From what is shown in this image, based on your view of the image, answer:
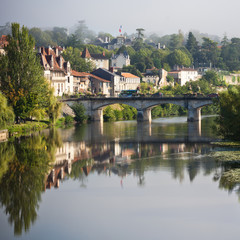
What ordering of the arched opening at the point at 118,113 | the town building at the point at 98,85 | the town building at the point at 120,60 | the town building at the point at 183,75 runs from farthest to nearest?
the town building at the point at 120,60
the town building at the point at 183,75
the town building at the point at 98,85
the arched opening at the point at 118,113

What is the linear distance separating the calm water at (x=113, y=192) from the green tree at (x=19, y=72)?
10896 mm

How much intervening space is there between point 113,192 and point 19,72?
123ft

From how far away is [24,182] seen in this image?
142 ft

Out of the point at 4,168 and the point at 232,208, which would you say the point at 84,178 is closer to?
the point at 4,168

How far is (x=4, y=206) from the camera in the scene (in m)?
37.1

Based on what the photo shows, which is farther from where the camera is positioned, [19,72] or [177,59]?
[177,59]

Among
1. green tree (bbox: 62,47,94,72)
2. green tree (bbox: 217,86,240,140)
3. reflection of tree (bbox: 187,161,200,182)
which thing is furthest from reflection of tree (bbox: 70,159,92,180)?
green tree (bbox: 62,47,94,72)

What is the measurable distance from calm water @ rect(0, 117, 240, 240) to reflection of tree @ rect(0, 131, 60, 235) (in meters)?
0.06

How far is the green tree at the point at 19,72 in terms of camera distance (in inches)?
2908

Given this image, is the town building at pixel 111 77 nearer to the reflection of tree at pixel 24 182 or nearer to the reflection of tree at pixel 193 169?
the reflection of tree at pixel 24 182

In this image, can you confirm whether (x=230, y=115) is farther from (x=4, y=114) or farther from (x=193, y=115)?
(x=193, y=115)

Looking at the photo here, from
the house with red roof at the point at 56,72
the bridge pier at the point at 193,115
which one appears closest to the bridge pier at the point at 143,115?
the bridge pier at the point at 193,115

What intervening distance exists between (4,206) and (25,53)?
3967 cm

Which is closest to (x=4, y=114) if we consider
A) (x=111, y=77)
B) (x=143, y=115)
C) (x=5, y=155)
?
(x=5, y=155)
